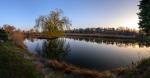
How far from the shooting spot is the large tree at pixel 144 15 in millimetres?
18016

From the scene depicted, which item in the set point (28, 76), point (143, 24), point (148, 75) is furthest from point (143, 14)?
point (28, 76)

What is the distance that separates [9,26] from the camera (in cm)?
10750

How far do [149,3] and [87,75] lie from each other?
854cm

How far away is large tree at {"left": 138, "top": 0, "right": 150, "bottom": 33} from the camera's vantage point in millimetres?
18016

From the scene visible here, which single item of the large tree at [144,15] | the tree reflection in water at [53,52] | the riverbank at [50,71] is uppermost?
the large tree at [144,15]

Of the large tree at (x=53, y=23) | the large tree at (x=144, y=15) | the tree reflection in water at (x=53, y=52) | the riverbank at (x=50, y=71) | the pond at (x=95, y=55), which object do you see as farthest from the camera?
the large tree at (x=53, y=23)

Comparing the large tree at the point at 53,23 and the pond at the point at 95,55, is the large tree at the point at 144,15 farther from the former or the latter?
the large tree at the point at 53,23

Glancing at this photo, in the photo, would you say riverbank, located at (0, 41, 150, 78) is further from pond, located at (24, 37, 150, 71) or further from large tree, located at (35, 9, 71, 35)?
large tree, located at (35, 9, 71, 35)

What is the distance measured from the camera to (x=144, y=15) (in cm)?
1875

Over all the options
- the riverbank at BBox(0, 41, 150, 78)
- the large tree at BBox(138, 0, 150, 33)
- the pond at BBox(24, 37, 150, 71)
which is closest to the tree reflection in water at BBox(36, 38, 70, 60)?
the pond at BBox(24, 37, 150, 71)

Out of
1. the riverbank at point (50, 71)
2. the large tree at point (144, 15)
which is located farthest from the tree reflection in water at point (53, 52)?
the large tree at point (144, 15)

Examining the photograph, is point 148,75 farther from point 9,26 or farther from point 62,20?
point 9,26

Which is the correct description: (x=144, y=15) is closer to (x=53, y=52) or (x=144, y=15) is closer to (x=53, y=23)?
(x=53, y=52)

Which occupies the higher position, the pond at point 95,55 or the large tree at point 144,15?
the large tree at point 144,15
